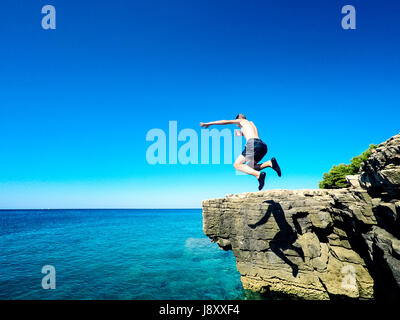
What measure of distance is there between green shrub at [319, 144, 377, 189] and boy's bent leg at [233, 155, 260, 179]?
906 inches

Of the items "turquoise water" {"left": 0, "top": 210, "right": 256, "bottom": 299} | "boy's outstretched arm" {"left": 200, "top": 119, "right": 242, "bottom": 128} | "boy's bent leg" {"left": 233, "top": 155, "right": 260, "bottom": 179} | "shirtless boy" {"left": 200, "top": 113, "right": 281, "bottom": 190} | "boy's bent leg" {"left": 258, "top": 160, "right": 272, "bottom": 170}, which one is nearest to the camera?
"boy's bent leg" {"left": 233, "top": 155, "right": 260, "bottom": 179}

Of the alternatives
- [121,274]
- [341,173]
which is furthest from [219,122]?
[341,173]

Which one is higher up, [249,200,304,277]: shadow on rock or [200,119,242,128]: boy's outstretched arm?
[200,119,242,128]: boy's outstretched arm

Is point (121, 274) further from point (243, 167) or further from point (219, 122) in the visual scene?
point (219, 122)

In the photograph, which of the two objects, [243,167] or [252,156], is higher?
[252,156]

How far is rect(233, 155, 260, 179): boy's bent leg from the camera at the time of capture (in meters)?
5.21

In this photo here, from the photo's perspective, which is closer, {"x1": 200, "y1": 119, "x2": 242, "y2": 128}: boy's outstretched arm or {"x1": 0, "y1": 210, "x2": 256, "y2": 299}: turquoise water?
{"x1": 200, "y1": 119, "x2": 242, "y2": 128}: boy's outstretched arm

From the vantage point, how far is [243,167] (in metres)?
5.49

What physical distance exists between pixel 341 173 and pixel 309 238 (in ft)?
57.6

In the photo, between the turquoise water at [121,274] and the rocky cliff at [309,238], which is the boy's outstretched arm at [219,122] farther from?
the turquoise water at [121,274]

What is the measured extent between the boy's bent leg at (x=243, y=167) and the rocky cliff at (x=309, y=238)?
5458 millimetres

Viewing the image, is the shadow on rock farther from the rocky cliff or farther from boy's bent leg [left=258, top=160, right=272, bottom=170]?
boy's bent leg [left=258, top=160, right=272, bottom=170]

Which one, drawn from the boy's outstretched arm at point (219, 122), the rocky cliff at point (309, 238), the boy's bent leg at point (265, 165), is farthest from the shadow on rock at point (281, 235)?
the boy's outstretched arm at point (219, 122)

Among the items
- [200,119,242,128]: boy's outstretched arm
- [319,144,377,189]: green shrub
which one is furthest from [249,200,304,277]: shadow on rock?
[319,144,377,189]: green shrub
